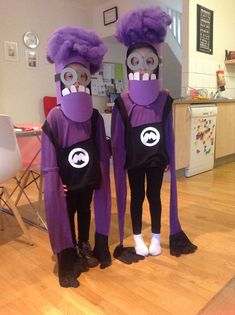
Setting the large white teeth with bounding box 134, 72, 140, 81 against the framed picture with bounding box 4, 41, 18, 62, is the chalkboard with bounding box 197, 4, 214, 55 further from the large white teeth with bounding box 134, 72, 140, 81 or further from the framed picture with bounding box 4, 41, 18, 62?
the large white teeth with bounding box 134, 72, 140, 81

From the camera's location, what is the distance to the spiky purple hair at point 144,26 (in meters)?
1.41

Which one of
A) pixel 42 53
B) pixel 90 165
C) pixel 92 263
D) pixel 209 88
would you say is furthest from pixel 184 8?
pixel 92 263

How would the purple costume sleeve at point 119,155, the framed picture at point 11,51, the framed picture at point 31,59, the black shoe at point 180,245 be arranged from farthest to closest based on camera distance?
the framed picture at point 31,59
the framed picture at point 11,51
the black shoe at point 180,245
the purple costume sleeve at point 119,155

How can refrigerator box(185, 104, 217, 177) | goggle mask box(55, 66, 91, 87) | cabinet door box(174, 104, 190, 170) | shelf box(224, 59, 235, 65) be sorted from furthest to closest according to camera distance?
shelf box(224, 59, 235, 65)
refrigerator box(185, 104, 217, 177)
cabinet door box(174, 104, 190, 170)
goggle mask box(55, 66, 91, 87)

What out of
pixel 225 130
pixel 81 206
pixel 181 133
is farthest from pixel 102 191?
pixel 225 130

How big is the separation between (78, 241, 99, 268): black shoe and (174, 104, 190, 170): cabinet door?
169cm

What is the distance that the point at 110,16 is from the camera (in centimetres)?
440

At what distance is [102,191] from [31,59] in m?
3.09

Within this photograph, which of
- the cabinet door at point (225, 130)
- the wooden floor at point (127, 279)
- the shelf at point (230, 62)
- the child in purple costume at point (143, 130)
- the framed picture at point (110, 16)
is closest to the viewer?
the wooden floor at point (127, 279)

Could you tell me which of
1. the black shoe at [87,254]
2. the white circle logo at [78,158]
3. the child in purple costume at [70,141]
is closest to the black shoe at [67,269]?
the child in purple costume at [70,141]

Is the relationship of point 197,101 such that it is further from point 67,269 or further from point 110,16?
point 67,269

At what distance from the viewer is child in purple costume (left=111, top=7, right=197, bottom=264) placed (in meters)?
1.44

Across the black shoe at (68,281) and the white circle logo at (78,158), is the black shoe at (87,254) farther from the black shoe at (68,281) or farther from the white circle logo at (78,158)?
the white circle logo at (78,158)

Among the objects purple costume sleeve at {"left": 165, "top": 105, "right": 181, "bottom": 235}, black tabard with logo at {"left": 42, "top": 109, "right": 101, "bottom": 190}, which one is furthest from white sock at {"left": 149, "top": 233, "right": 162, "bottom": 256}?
black tabard with logo at {"left": 42, "top": 109, "right": 101, "bottom": 190}
